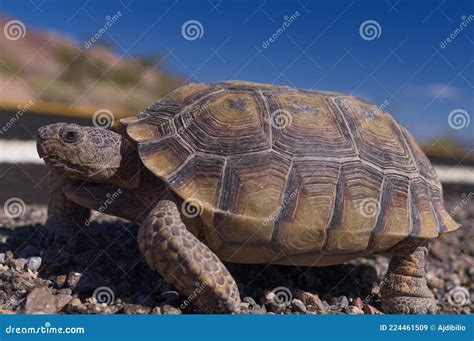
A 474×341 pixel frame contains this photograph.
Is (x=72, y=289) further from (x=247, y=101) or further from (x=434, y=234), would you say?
(x=434, y=234)

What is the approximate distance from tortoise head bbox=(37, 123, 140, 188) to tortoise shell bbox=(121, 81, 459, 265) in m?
0.23

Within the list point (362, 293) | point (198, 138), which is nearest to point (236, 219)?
point (198, 138)

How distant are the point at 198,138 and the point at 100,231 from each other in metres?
1.98

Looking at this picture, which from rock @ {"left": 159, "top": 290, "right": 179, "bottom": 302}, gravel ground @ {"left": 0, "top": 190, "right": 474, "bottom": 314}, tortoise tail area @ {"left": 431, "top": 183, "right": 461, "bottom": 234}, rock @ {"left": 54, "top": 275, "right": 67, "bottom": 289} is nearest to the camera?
gravel ground @ {"left": 0, "top": 190, "right": 474, "bottom": 314}

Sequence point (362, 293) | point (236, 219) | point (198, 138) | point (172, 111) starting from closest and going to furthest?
point (236, 219) < point (198, 138) < point (172, 111) < point (362, 293)

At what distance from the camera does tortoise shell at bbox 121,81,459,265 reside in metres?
3.75

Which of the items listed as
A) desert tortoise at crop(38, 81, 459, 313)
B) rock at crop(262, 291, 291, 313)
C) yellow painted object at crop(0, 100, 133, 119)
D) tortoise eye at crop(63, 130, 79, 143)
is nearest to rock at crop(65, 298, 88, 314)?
desert tortoise at crop(38, 81, 459, 313)

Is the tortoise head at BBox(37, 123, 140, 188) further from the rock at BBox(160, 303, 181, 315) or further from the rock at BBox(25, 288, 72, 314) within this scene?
the rock at BBox(160, 303, 181, 315)

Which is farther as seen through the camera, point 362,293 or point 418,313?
point 362,293

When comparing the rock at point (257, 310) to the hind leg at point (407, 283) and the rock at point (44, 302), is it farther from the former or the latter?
the rock at point (44, 302)

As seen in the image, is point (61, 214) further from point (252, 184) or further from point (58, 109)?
point (58, 109)

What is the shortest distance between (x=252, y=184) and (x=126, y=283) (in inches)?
56.1

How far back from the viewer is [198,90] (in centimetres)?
455

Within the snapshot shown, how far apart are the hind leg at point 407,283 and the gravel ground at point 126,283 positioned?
0.21 meters
